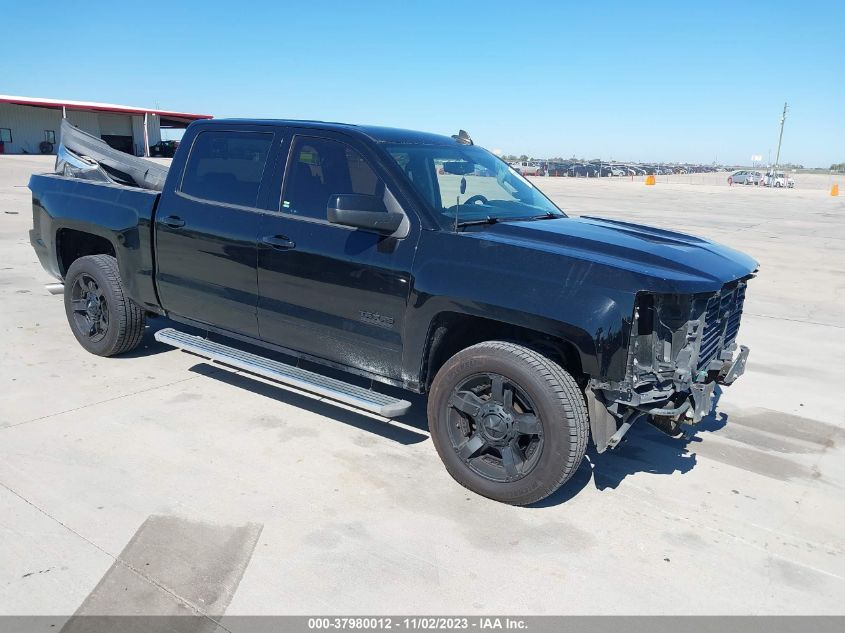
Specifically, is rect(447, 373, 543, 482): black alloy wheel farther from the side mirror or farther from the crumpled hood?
the side mirror

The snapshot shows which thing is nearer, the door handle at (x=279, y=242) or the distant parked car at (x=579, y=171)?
the door handle at (x=279, y=242)

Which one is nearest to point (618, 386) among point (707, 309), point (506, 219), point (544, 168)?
point (707, 309)

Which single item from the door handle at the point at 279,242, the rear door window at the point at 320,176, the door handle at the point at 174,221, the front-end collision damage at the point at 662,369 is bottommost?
the front-end collision damage at the point at 662,369

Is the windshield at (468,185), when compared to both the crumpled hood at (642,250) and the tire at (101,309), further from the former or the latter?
the tire at (101,309)

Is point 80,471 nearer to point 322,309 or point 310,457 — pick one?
point 310,457

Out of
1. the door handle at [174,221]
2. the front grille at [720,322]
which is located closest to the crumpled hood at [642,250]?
the front grille at [720,322]

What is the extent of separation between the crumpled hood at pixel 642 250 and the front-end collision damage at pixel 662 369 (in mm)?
108

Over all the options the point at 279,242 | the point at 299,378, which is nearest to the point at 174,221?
the point at 279,242

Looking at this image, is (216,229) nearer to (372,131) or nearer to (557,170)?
(372,131)

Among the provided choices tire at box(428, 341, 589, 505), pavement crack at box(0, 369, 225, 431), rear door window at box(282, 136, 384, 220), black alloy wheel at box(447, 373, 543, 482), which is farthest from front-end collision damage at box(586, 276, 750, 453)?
pavement crack at box(0, 369, 225, 431)

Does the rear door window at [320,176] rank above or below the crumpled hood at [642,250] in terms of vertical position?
above

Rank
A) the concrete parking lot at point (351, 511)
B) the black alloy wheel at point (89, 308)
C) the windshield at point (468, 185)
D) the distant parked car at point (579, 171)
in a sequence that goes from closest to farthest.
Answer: the concrete parking lot at point (351, 511) < the windshield at point (468, 185) < the black alloy wheel at point (89, 308) < the distant parked car at point (579, 171)

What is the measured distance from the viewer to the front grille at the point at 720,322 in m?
3.71

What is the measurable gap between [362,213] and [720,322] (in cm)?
211
